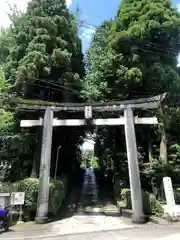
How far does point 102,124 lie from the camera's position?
1311cm

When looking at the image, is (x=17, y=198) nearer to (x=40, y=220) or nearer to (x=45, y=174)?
(x=40, y=220)

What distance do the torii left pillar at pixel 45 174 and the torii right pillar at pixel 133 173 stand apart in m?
3.83

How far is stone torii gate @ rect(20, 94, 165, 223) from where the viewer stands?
1160 centimetres

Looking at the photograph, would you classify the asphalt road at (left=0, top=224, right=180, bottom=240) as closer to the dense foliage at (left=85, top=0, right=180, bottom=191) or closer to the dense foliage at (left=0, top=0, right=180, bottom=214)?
the dense foliage at (left=0, top=0, right=180, bottom=214)

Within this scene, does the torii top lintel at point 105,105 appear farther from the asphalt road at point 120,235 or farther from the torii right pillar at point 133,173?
the asphalt road at point 120,235

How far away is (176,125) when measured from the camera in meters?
16.4

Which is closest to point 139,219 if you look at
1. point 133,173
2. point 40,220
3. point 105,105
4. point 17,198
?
point 133,173

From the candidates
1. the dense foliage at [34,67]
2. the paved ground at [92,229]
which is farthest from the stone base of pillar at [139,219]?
the dense foliage at [34,67]

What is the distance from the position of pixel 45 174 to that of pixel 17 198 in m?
1.58

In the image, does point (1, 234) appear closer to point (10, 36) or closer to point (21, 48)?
point (21, 48)

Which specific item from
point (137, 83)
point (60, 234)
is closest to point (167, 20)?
point (137, 83)

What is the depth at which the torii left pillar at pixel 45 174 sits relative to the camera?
11.5 m

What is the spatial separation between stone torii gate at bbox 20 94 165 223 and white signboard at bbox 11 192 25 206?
2.44ft

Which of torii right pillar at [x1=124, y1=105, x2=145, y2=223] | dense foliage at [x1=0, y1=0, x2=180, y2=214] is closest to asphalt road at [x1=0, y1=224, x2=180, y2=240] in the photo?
torii right pillar at [x1=124, y1=105, x2=145, y2=223]
